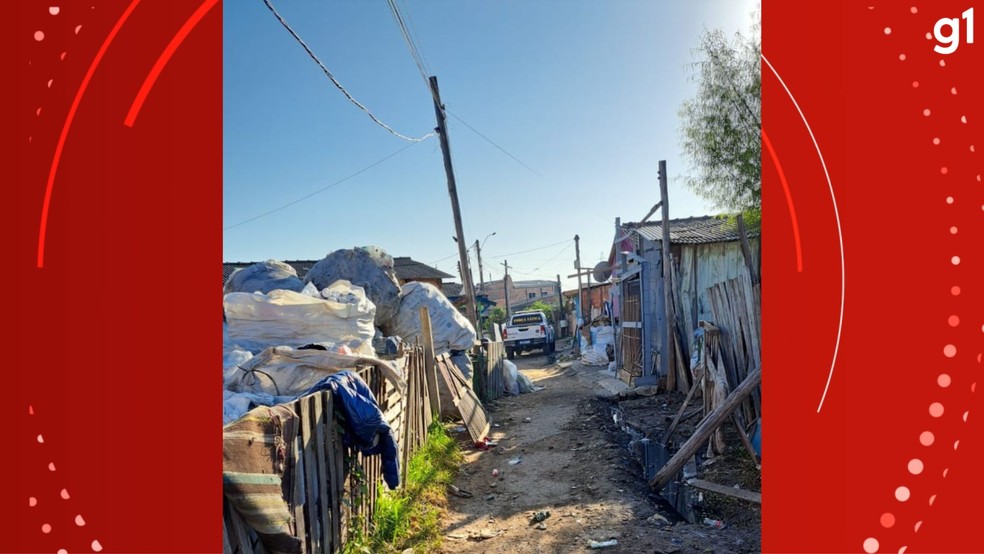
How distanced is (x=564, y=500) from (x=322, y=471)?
8.94ft

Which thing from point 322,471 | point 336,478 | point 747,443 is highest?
point 322,471

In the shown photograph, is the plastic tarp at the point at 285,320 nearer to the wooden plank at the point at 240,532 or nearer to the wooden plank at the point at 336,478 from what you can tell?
the wooden plank at the point at 336,478

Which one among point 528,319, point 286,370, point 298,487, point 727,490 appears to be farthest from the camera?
point 528,319

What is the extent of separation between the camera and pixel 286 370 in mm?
4273

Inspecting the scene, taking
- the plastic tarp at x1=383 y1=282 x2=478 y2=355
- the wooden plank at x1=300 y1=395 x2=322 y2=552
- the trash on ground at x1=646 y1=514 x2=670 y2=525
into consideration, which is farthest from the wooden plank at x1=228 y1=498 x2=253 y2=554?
the plastic tarp at x1=383 y1=282 x2=478 y2=355

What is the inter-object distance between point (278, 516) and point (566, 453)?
200 inches

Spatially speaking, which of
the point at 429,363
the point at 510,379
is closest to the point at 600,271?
the point at 510,379

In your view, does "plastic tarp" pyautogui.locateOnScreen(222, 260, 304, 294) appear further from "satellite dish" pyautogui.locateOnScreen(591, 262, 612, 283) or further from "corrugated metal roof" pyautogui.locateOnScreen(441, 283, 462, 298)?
"corrugated metal roof" pyautogui.locateOnScreen(441, 283, 462, 298)

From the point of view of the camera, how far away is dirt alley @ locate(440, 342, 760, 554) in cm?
434

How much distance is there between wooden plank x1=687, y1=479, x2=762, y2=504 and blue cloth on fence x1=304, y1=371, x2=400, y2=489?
304 cm

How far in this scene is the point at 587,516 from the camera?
4855mm

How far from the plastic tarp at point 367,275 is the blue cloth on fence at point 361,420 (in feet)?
15.5

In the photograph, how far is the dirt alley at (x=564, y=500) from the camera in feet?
14.2

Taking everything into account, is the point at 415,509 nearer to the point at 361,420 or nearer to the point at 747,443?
the point at 361,420
